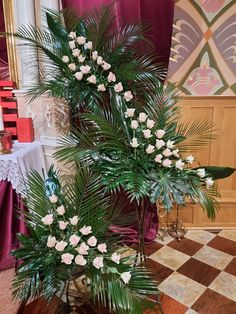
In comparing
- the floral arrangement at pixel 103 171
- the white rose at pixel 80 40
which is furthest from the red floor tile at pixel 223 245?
the white rose at pixel 80 40

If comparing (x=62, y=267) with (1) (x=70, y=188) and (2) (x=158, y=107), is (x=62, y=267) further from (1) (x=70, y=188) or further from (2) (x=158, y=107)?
(2) (x=158, y=107)

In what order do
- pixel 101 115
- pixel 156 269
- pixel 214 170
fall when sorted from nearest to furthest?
pixel 214 170 → pixel 101 115 → pixel 156 269

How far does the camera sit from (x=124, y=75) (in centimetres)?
162

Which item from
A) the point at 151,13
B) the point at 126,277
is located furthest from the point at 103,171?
the point at 151,13

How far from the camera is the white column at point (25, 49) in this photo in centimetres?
190

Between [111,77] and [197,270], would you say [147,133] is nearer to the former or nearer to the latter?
[111,77]

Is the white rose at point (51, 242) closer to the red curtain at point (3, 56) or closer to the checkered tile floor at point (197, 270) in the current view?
the checkered tile floor at point (197, 270)

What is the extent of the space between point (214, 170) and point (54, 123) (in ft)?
3.90

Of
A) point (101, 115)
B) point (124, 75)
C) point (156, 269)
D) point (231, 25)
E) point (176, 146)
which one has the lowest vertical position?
point (156, 269)

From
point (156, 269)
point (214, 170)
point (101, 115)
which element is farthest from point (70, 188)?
point (156, 269)

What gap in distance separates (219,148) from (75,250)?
1703mm

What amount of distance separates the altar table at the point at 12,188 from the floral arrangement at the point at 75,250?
0.52 metres

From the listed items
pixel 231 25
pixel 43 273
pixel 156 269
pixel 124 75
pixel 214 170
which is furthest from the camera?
pixel 231 25

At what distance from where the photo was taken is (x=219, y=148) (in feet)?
7.70
